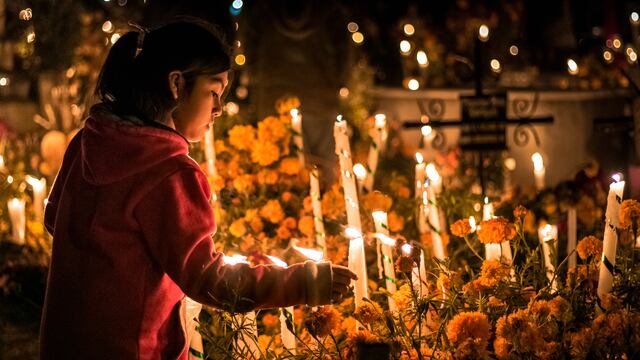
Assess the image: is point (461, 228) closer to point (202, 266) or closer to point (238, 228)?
point (202, 266)

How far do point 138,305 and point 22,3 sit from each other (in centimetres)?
771

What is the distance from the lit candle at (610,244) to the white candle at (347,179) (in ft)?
2.78

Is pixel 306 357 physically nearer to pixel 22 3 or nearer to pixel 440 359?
pixel 440 359

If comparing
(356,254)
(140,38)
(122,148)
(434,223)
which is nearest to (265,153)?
(434,223)

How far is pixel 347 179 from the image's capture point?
115 inches

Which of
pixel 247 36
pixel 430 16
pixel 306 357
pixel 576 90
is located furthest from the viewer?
pixel 430 16

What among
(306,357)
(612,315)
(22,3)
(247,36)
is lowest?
(306,357)

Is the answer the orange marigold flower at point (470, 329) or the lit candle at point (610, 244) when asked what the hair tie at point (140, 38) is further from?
the lit candle at point (610, 244)

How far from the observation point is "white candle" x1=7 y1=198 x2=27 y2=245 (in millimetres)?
4242

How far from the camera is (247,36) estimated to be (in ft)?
19.7

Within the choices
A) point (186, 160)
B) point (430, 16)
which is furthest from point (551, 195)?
point (430, 16)

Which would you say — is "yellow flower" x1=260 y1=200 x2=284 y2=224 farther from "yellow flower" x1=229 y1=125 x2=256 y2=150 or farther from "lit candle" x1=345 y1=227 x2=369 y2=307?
"lit candle" x1=345 y1=227 x2=369 y2=307

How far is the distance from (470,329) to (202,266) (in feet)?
1.88

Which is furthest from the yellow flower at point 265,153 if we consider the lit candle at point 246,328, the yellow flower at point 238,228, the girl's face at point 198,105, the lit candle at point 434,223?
the girl's face at point 198,105
